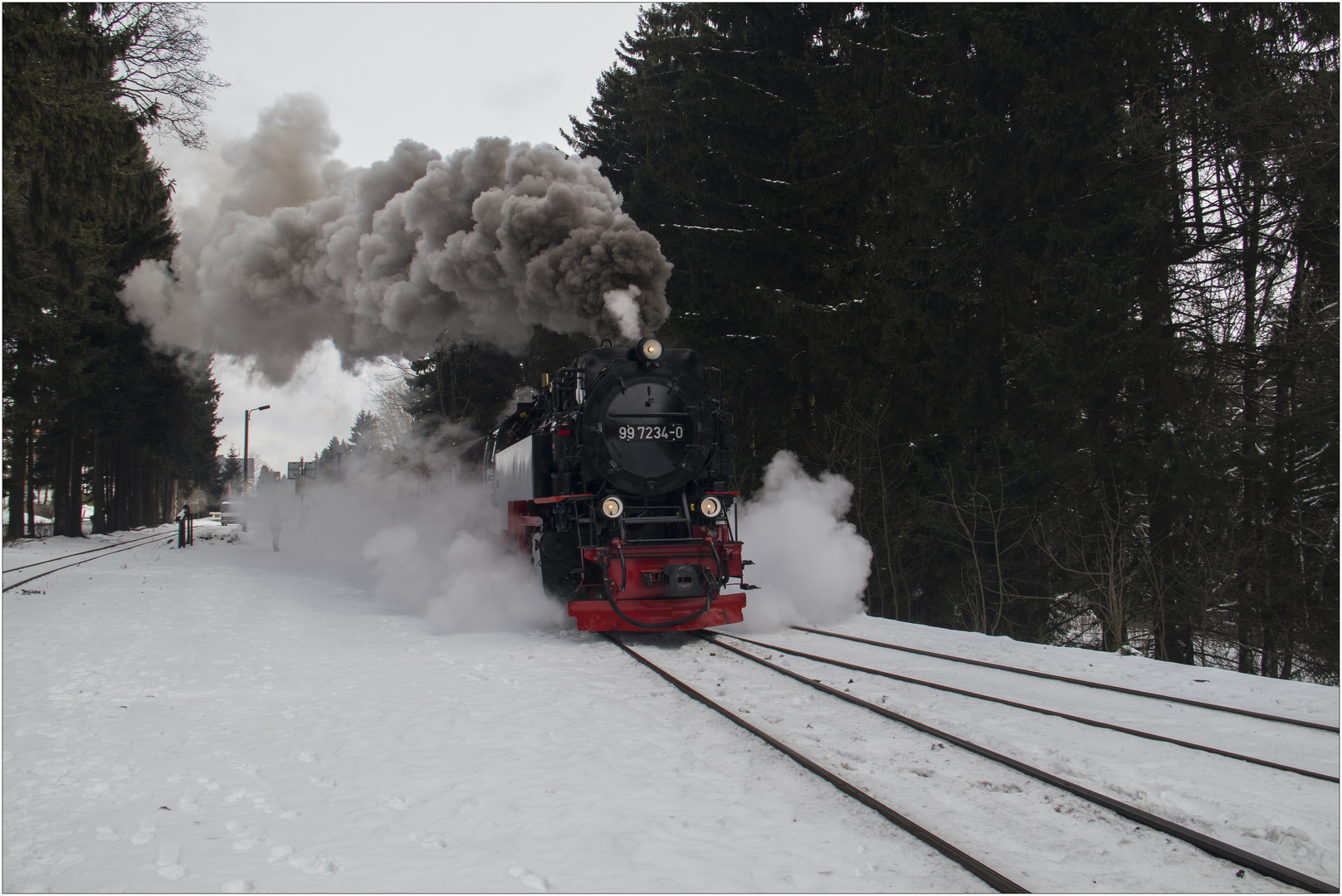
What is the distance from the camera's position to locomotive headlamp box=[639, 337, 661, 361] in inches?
343

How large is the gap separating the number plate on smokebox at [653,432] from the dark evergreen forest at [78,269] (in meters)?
6.41

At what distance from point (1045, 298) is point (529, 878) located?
1125 cm

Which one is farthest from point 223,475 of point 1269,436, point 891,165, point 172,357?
point 1269,436

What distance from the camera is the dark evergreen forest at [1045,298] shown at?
10.7m

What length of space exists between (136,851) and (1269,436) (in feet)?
41.7

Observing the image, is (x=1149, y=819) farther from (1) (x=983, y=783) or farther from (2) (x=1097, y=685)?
(2) (x=1097, y=685)

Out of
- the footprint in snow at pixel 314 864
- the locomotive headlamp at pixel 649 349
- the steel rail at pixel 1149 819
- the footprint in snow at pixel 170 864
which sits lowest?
the footprint in snow at pixel 314 864

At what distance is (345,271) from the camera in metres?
12.9

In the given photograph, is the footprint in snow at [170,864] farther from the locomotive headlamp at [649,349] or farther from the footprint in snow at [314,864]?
the locomotive headlamp at [649,349]

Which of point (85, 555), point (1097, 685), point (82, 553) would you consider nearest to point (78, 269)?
point (85, 555)

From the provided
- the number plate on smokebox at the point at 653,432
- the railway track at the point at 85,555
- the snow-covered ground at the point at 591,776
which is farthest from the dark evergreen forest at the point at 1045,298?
the railway track at the point at 85,555

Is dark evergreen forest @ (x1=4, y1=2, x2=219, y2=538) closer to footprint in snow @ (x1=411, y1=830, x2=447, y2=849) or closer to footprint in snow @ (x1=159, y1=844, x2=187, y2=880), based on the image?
footprint in snow @ (x1=159, y1=844, x2=187, y2=880)

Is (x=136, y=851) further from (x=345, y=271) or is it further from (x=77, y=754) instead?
(x=345, y=271)

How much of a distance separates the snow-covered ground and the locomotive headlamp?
3112mm
